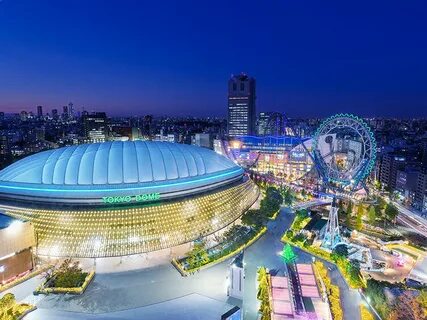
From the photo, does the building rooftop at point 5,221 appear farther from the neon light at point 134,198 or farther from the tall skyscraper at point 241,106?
the tall skyscraper at point 241,106

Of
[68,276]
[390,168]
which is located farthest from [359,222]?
[68,276]

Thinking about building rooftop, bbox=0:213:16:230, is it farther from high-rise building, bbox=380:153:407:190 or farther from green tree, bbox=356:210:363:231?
high-rise building, bbox=380:153:407:190

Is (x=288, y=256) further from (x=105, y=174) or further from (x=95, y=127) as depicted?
(x=95, y=127)

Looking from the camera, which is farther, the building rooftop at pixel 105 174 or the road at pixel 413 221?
the road at pixel 413 221

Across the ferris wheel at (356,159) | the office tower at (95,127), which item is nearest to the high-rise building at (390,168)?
the ferris wheel at (356,159)

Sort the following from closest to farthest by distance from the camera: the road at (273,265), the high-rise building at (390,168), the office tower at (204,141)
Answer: the road at (273,265) < the high-rise building at (390,168) < the office tower at (204,141)

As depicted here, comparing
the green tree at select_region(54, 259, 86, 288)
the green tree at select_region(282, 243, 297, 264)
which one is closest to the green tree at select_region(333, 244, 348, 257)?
the green tree at select_region(282, 243, 297, 264)
